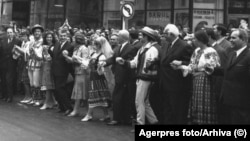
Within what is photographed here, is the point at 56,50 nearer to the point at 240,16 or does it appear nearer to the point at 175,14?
the point at 175,14

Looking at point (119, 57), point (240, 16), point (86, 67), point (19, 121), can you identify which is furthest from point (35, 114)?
point (240, 16)

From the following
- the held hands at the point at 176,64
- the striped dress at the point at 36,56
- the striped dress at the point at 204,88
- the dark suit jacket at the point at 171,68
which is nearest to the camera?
the striped dress at the point at 204,88

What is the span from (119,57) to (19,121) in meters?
2.66

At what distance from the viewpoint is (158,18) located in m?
22.5

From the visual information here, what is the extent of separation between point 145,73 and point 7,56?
607 centimetres

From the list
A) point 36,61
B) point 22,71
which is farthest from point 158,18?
point 36,61

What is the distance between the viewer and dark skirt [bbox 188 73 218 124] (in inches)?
300

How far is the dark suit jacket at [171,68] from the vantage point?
26.9ft

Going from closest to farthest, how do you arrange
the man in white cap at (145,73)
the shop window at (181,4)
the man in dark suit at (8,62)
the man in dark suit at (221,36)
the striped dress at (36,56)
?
1. the man in dark suit at (221,36)
2. the man in white cap at (145,73)
3. the striped dress at (36,56)
4. the man in dark suit at (8,62)
5. the shop window at (181,4)

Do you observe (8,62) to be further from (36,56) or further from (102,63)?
(102,63)

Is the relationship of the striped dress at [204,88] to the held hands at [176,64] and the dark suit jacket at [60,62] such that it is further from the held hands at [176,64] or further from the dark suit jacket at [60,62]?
the dark suit jacket at [60,62]

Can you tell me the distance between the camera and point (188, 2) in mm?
21234

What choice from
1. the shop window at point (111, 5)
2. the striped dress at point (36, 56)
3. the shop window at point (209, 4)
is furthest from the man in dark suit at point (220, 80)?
the shop window at point (111, 5)

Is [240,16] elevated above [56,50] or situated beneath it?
elevated above
